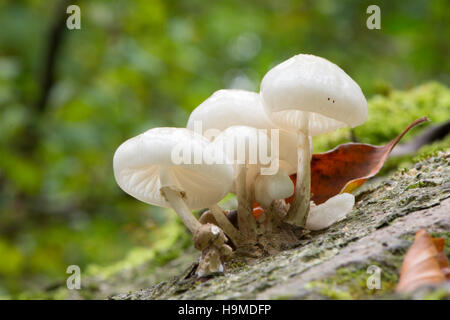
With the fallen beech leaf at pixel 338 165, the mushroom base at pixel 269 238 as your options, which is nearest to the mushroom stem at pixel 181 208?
the mushroom base at pixel 269 238

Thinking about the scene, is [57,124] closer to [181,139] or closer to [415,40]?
[181,139]

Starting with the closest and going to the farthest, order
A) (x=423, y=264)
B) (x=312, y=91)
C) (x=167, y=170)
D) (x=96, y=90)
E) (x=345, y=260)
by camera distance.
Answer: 1. (x=423, y=264)
2. (x=345, y=260)
3. (x=312, y=91)
4. (x=167, y=170)
5. (x=96, y=90)

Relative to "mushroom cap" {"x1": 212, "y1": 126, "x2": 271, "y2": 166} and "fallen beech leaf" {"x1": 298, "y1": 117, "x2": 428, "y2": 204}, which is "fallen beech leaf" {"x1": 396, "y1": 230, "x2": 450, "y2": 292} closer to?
"mushroom cap" {"x1": 212, "y1": 126, "x2": 271, "y2": 166}

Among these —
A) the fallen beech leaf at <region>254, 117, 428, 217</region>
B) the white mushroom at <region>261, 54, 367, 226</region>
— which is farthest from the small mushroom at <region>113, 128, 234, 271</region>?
the fallen beech leaf at <region>254, 117, 428, 217</region>

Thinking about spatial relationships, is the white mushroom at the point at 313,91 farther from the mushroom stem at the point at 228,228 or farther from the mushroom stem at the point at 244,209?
the mushroom stem at the point at 228,228

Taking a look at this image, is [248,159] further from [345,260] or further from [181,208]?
[345,260]

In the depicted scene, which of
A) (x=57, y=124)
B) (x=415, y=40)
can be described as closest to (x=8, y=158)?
(x=57, y=124)

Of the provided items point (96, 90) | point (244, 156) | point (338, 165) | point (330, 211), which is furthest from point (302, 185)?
point (96, 90)
